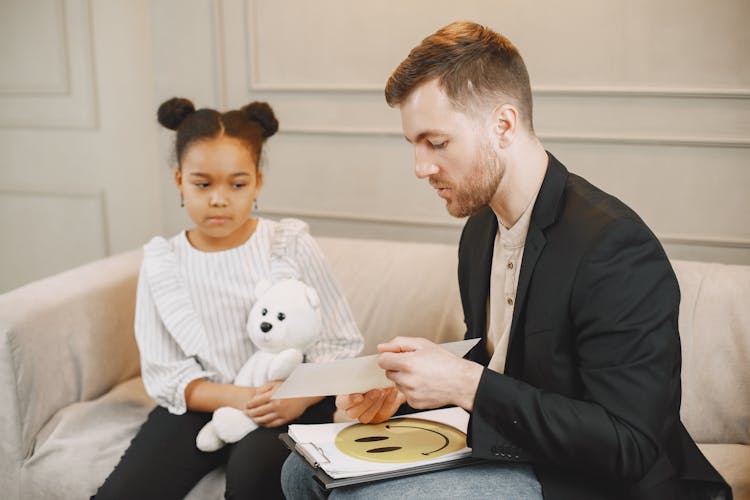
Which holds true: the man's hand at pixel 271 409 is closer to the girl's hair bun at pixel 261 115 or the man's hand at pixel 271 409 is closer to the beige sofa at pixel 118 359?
the beige sofa at pixel 118 359

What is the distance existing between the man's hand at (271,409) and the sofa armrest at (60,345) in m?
0.62

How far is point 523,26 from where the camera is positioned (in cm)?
275

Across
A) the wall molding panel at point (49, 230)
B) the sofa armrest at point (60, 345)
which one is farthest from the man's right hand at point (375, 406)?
the wall molding panel at point (49, 230)

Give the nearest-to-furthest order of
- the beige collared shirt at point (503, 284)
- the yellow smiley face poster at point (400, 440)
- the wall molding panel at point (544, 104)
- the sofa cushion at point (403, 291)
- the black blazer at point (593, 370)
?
the black blazer at point (593, 370) → the yellow smiley face poster at point (400, 440) → the beige collared shirt at point (503, 284) → the sofa cushion at point (403, 291) → the wall molding panel at point (544, 104)

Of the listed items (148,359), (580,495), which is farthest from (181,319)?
(580,495)

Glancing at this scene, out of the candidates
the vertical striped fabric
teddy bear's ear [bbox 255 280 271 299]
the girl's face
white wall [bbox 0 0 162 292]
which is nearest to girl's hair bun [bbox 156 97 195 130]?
the girl's face

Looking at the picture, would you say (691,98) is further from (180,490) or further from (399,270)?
(180,490)

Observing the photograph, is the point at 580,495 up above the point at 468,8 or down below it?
below

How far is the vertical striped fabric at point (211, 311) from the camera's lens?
6.86ft

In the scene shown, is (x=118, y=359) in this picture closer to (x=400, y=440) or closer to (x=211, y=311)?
(x=211, y=311)

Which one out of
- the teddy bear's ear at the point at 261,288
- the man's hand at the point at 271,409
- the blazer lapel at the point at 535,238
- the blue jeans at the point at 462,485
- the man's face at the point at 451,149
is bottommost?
the man's hand at the point at 271,409

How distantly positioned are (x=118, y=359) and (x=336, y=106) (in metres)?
1.27

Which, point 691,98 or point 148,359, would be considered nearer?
point 148,359

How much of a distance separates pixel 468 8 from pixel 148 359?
5.34 feet
